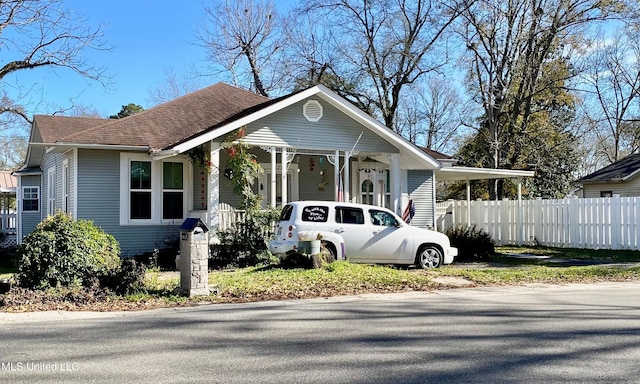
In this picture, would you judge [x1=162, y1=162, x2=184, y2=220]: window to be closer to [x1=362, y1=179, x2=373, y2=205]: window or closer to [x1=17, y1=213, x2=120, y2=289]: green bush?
[x1=17, y1=213, x2=120, y2=289]: green bush

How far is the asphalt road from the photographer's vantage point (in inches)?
222

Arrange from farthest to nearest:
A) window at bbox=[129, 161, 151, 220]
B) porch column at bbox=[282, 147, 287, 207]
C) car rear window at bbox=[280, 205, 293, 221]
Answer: porch column at bbox=[282, 147, 287, 207] < window at bbox=[129, 161, 151, 220] < car rear window at bbox=[280, 205, 293, 221]

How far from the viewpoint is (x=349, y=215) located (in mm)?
14469

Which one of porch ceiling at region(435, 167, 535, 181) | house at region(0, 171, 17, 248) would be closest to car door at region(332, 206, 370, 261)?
porch ceiling at region(435, 167, 535, 181)

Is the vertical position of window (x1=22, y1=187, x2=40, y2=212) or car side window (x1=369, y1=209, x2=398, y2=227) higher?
window (x1=22, y1=187, x2=40, y2=212)

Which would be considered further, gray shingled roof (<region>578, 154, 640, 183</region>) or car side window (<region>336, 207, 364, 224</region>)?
gray shingled roof (<region>578, 154, 640, 183</region>)

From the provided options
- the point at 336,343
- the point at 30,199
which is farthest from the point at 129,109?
the point at 336,343

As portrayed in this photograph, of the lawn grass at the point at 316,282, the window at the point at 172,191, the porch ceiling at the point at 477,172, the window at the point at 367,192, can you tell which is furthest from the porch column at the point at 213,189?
the porch ceiling at the point at 477,172

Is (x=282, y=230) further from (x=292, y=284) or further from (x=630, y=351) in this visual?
(x=630, y=351)

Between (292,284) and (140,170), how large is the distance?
22.9ft

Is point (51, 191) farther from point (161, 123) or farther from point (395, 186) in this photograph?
point (395, 186)

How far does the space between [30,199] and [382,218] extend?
635 inches

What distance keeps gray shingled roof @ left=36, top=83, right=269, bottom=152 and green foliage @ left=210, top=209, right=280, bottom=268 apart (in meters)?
3.12

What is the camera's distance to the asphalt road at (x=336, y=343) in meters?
5.64
